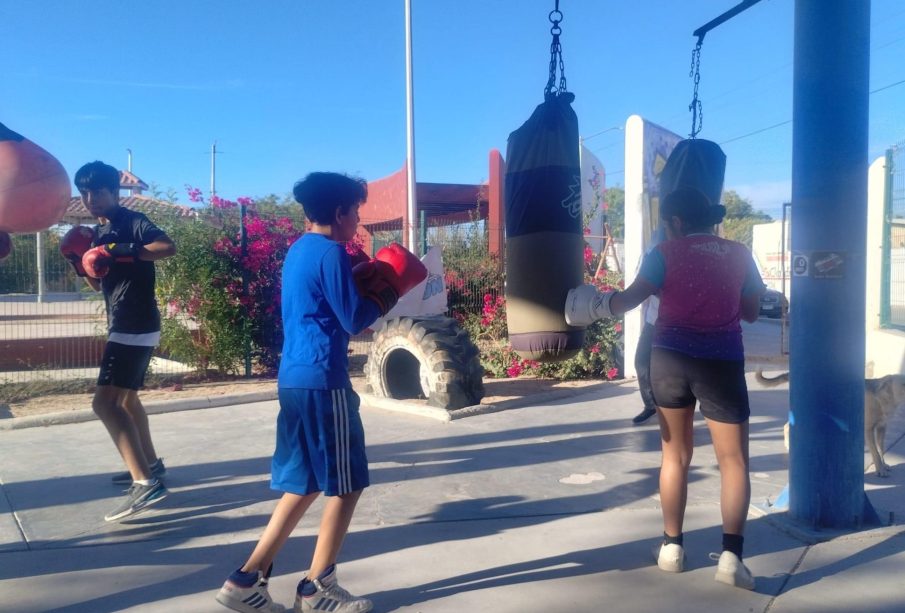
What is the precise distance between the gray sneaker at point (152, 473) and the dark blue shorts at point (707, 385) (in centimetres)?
306

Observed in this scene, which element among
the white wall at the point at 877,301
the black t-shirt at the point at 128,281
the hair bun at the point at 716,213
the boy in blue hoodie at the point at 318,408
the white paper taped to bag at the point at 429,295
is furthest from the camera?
the white paper taped to bag at the point at 429,295

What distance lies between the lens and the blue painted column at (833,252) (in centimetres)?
373

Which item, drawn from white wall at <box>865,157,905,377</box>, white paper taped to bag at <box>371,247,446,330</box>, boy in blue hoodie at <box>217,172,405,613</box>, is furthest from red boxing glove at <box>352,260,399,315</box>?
white wall at <box>865,157,905,377</box>

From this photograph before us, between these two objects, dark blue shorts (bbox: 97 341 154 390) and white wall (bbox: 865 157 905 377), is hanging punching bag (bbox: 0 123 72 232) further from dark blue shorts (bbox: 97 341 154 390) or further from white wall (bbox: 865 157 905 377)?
white wall (bbox: 865 157 905 377)

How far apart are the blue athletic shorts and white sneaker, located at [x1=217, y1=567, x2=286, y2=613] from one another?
1.33 ft

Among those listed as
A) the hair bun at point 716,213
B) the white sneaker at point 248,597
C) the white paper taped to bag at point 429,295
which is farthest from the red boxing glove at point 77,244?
the white paper taped to bag at point 429,295

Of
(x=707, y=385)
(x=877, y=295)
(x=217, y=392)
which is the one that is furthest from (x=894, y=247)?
(x=217, y=392)

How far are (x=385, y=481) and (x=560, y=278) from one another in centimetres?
211

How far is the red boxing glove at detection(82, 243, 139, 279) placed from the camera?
3986 millimetres

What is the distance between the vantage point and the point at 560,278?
139 inches

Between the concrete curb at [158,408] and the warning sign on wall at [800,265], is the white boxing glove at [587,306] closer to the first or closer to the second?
the warning sign on wall at [800,265]

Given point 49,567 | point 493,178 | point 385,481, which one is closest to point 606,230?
point 493,178

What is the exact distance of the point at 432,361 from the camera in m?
6.93

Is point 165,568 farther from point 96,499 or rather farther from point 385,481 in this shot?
point 385,481
